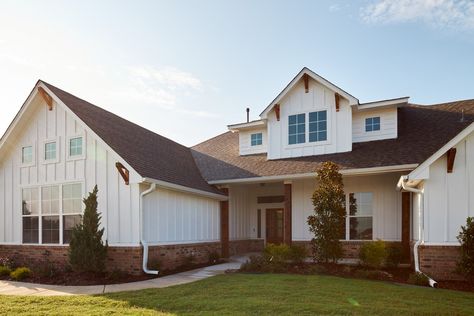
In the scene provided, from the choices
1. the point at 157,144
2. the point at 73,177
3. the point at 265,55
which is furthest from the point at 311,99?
the point at 73,177

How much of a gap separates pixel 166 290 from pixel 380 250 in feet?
21.4

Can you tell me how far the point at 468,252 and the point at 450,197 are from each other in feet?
5.12

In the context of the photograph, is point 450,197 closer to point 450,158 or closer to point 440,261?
point 450,158

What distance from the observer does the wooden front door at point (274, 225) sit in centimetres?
1847

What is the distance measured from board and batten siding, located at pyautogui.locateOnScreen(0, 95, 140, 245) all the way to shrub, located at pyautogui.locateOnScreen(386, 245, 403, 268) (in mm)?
8296

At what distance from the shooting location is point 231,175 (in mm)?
16109

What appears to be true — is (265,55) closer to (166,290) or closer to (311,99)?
(311,99)

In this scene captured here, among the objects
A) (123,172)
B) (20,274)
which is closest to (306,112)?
(123,172)

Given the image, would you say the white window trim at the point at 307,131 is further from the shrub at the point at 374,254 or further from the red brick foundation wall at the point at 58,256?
the red brick foundation wall at the point at 58,256

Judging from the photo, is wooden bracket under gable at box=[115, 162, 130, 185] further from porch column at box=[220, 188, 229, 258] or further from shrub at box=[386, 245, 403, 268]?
shrub at box=[386, 245, 403, 268]

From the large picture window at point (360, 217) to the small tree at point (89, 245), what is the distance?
890 centimetres

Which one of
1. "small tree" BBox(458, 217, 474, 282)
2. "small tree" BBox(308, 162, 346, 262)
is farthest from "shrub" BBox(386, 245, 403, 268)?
"small tree" BBox(458, 217, 474, 282)

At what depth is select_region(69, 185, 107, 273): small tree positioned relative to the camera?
1147 centimetres

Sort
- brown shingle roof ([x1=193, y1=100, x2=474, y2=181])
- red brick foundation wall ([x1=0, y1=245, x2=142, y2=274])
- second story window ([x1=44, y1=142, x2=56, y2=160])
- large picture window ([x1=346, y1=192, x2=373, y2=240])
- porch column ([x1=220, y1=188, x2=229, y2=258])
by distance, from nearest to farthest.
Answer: red brick foundation wall ([x1=0, y1=245, x2=142, y2=274])
brown shingle roof ([x1=193, y1=100, x2=474, y2=181])
second story window ([x1=44, y1=142, x2=56, y2=160])
large picture window ([x1=346, y1=192, x2=373, y2=240])
porch column ([x1=220, y1=188, x2=229, y2=258])
